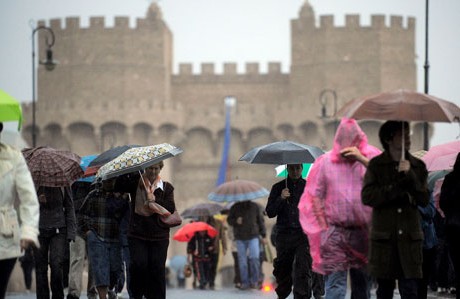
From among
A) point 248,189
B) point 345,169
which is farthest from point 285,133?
point 345,169

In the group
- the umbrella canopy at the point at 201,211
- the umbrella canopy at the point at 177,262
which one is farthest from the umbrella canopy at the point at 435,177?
the umbrella canopy at the point at 177,262

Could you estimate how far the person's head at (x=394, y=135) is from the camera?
957 cm

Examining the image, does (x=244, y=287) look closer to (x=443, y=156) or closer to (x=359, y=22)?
(x=443, y=156)

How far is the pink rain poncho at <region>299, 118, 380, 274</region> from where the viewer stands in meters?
9.81

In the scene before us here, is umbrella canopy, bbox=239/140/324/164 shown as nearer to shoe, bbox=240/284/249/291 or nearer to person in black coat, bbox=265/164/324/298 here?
person in black coat, bbox=265/164/324/298

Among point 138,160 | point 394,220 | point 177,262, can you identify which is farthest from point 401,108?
point 177,262

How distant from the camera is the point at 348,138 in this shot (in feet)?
32.6

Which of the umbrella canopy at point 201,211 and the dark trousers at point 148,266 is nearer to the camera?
the dark trousers at point 148,266

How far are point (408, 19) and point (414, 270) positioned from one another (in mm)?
55994

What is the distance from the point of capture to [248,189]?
2122 cm

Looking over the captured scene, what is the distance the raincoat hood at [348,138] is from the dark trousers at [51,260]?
3.92m

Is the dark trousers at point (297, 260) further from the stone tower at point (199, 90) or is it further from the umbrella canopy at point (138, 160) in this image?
the stone tower at point (199, 90)

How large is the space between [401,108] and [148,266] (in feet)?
10.5

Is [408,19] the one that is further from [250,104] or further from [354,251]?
[354,251]
